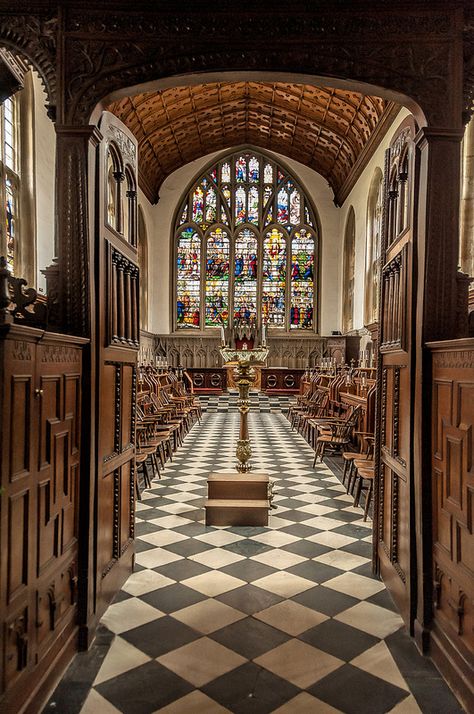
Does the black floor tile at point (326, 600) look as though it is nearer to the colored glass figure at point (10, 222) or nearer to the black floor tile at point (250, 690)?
the black floor tile at point (250, 690)

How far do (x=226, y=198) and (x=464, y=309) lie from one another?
65.2 feet

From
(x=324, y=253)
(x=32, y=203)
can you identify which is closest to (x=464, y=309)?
(x=32, y=203)

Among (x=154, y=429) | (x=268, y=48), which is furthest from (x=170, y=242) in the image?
(x=268, y=48)

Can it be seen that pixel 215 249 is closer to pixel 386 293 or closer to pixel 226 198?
pixel 226 198

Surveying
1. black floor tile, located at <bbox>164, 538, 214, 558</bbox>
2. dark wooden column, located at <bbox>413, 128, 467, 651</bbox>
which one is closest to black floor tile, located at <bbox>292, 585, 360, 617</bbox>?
dark wooden column, located at <bbox>413, 128, 467, 651</bbox>

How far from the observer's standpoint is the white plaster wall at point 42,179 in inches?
377

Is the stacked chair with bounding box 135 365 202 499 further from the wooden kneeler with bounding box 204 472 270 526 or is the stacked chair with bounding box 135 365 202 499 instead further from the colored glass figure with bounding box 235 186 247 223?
the colored glass figure with bounding box 235 186 247 223

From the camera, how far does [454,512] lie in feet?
8.16

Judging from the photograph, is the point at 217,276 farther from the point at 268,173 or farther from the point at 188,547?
the point at 188,547

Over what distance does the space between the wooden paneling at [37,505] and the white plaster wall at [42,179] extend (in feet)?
25.0

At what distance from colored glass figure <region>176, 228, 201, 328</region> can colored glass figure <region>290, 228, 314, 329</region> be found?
3.84 m

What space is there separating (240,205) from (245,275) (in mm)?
2839

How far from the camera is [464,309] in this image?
9.55 ft

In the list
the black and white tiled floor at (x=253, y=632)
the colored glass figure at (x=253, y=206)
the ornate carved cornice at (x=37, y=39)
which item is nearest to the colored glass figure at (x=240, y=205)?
the colored glass figure at (x=253, y=206)
